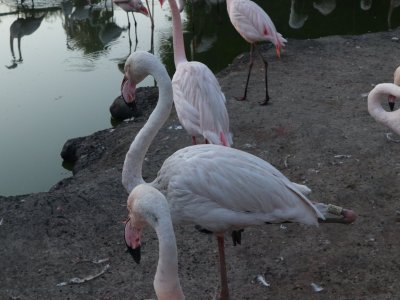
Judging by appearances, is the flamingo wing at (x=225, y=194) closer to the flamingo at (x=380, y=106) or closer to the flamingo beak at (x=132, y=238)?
the flamingo beak at (x=132, y=238)

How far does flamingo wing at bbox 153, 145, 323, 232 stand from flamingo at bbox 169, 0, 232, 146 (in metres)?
1.08

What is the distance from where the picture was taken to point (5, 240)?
4.04 metres

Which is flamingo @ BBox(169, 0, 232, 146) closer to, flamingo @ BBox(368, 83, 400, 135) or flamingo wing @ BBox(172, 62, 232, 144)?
flamingo wing @ BBox(172, 62, 232, 144)

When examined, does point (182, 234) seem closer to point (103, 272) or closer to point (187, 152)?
point (103, 272)

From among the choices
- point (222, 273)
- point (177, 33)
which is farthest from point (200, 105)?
point (222, 273)

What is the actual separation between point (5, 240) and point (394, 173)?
312cm

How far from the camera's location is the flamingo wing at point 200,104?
4.26 meters

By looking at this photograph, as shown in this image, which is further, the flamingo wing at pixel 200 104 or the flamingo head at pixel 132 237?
the flamingo wing at pixel 200 104

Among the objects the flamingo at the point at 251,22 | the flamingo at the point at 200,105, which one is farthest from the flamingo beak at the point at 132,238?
the flamingo at the point at 251,22

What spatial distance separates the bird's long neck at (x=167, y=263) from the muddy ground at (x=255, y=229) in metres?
1.30

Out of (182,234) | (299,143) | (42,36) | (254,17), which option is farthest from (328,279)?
(42,36)

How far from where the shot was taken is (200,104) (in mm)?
4348

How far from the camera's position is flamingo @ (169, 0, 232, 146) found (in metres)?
4.25

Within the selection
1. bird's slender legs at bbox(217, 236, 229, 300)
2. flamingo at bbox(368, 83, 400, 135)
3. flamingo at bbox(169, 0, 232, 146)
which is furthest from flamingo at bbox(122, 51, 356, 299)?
flamingo at bbox(368, 83, 400, 135)
